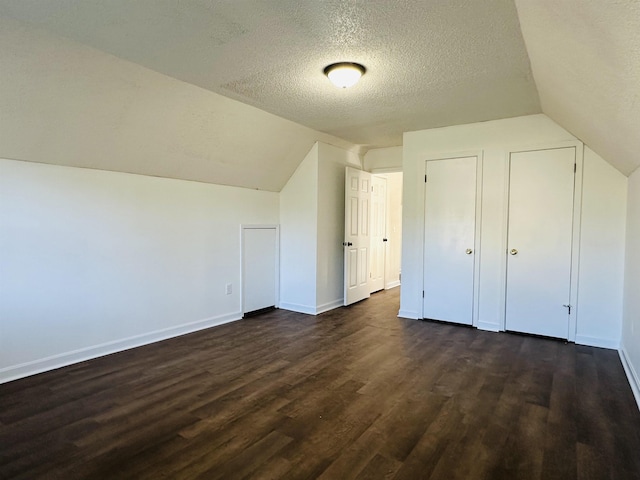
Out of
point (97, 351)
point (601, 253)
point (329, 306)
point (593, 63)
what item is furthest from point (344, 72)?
point (329, 306)

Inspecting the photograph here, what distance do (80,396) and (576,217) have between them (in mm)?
4742

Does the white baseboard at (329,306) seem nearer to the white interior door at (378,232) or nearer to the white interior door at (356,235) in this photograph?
the white interior door at (356,235)

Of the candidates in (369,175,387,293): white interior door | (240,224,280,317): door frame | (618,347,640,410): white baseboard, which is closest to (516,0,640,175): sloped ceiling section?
(618,347,640,410): white baseboard

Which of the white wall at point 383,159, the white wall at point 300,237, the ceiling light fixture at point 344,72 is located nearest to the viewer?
the ceiling light fixture at point 344,72

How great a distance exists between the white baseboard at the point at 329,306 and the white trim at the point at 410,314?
38.1 inches

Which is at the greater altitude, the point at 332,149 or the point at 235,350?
the point at 332,149

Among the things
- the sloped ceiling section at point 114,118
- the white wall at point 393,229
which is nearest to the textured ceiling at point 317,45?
the sloped ceiling section at point 114,118

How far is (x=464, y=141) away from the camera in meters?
4.45

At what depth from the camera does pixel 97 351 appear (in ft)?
11.2

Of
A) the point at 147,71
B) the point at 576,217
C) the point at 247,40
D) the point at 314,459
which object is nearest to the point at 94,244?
the point at 147,71

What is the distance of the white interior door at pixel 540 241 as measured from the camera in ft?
12.8

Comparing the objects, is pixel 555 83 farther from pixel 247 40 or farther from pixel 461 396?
pixel 461 396

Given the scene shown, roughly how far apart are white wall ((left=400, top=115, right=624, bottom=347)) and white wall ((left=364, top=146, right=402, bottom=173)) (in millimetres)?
937

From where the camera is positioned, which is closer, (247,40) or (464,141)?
(247,40)
